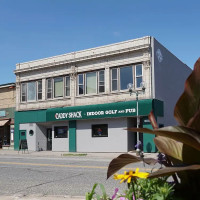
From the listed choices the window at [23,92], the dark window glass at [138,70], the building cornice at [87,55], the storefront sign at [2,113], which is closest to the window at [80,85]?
the building cornice at [87,55]

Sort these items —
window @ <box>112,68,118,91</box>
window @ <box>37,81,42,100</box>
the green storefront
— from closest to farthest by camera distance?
the green storefront → window @ <box>112,68,118,91</box> → window @ <box>37,81,42,100</box>

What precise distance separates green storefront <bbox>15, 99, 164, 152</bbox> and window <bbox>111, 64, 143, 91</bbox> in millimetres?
1609

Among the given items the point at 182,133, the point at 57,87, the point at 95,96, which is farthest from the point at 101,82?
the point at 182,133

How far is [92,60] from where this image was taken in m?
25.6

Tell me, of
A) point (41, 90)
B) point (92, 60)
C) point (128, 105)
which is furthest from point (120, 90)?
point (41, 90)

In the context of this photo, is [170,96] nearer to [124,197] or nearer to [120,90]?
[120,90]

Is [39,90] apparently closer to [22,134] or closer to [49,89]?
[49,89]

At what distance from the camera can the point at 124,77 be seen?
2414cm

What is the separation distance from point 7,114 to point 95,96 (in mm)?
11377

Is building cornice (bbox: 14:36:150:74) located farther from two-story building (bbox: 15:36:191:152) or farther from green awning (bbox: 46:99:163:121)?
green awning (bbox: 46:99:163:121)

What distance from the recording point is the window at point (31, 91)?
28.9 meters

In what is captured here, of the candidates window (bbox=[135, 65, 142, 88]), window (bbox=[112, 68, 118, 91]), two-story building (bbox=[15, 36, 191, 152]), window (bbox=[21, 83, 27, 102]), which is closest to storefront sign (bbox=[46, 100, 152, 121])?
two-story building (bbox=[15, 36, 191, 152])

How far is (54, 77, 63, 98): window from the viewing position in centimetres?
2751

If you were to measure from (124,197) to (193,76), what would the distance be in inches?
42.2
